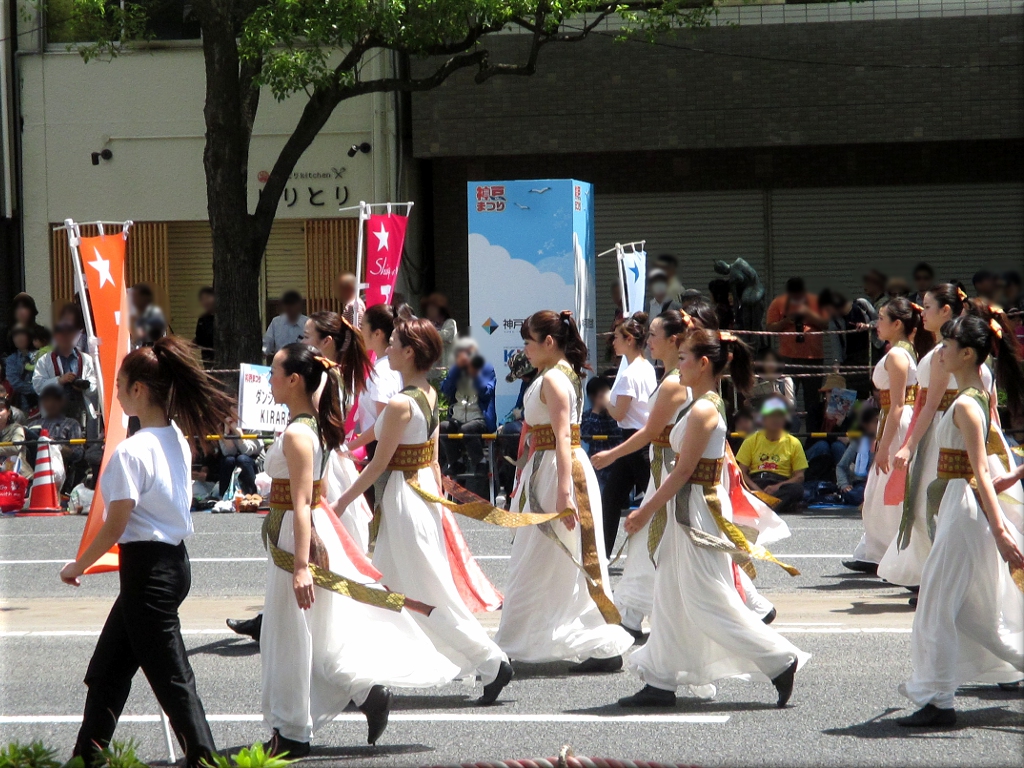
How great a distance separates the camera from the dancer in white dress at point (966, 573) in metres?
5.35

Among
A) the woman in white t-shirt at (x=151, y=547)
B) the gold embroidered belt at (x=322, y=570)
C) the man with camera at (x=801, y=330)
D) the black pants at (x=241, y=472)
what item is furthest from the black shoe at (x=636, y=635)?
the black pants at (x=241, y=472)

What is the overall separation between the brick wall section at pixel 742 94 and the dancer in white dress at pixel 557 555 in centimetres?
1345

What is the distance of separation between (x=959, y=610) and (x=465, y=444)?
8.25m

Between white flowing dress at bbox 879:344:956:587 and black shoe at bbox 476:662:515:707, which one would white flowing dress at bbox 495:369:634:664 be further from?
white flowing dress at bbox 879:344:956:587

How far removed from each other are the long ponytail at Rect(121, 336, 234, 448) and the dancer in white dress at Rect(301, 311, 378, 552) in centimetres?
→ 202

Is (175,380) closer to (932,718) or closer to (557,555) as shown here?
(557,555)

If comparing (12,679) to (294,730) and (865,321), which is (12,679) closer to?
(294,730)

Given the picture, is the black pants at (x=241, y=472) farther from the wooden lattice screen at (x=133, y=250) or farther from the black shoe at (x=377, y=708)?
the black shoe at (x=377, y=708)

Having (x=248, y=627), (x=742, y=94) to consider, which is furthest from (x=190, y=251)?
(x=248, y=627)

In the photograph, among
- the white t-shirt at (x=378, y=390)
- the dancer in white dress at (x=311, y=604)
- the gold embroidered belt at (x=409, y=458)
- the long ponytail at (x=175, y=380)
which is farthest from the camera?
the white t-shirt at (x=378, y=390)

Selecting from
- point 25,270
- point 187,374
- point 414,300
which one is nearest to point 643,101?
point 414,300

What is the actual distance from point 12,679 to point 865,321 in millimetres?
4671

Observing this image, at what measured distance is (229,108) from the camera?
16469 mm

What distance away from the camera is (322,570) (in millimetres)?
5070
